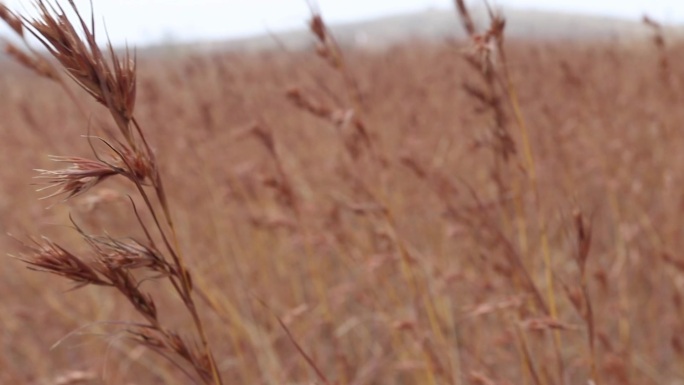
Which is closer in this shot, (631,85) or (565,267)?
(565,267)

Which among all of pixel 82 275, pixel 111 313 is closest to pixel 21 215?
pixel 111 313

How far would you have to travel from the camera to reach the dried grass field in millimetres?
1454

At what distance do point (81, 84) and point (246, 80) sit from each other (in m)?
4.60

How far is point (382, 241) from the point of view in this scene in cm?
158

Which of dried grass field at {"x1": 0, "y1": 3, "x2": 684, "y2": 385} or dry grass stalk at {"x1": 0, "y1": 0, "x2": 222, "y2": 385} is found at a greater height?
dry grass stalk at {"x1": 0, "y1": 0, "x2": 222, "y2": 385}

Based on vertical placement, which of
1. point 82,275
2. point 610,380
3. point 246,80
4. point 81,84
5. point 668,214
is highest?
point 246,80

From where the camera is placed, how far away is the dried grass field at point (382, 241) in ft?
4.77

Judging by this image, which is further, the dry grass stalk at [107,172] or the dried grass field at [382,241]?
the dried grass field at [382,241]

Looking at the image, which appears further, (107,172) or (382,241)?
(382,241)

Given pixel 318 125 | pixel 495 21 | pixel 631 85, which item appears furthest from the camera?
pixel 318 125

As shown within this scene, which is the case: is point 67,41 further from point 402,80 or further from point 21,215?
point 402,80

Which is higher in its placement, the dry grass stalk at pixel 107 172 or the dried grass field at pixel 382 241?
the dry grass stalk at pixel 107 172

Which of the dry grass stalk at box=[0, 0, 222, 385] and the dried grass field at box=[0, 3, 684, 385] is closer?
the dry grass stalk at box=[0, 0, 222, 385]

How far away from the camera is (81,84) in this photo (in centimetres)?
58
